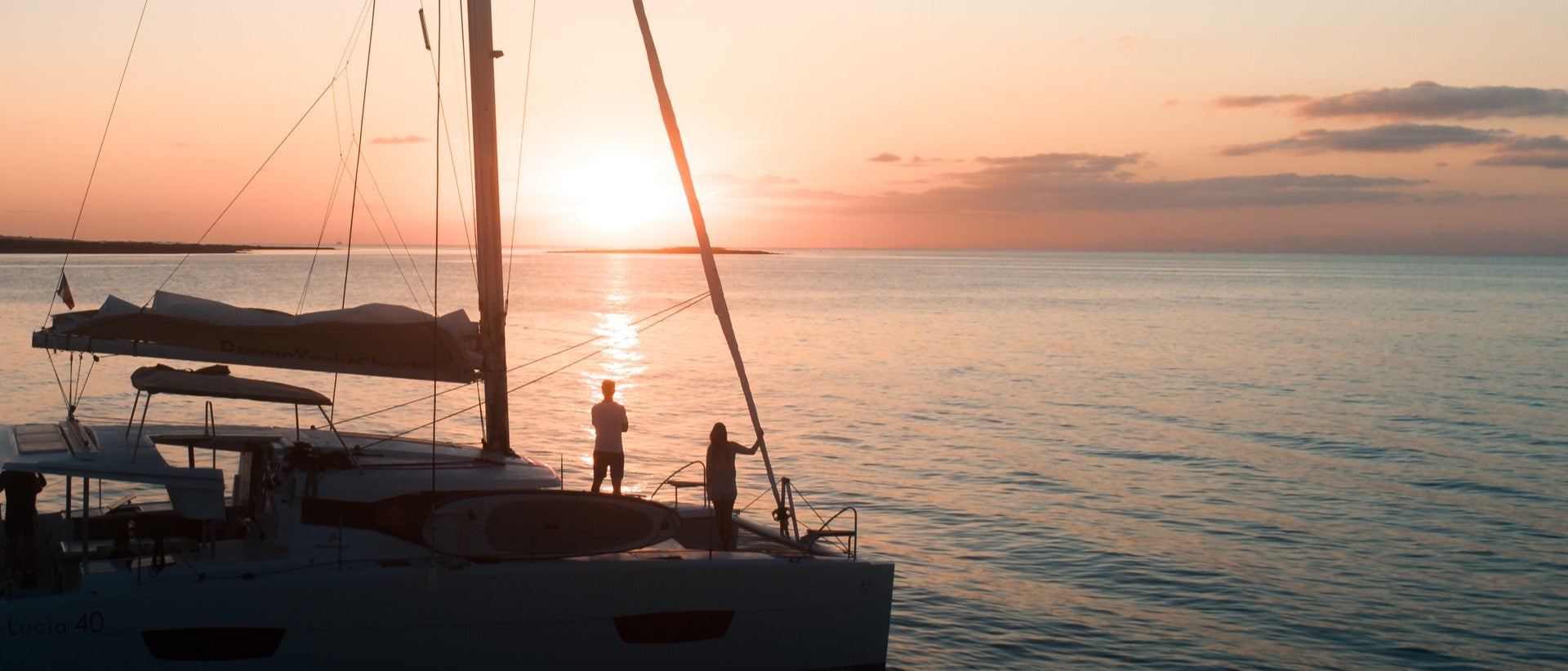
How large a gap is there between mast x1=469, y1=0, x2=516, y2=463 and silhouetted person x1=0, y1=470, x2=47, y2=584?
4.44 m

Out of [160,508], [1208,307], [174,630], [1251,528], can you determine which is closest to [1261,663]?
[1251,528]

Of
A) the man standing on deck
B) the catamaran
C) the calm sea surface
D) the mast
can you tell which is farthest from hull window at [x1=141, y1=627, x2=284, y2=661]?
the man standing on deck

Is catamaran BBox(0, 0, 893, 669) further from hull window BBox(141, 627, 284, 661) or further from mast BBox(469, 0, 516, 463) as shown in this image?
mast BBox(469, 0, 516, 463)

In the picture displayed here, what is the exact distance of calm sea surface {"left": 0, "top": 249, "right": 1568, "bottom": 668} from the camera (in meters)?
15.9

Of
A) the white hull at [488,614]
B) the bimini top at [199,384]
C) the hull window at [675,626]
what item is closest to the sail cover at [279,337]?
the bimini top at [199,384]

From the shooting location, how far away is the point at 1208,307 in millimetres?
95938

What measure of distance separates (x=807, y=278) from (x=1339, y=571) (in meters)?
150

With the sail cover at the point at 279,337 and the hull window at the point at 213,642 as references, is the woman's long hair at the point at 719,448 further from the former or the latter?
the hull window at the point at 213,642

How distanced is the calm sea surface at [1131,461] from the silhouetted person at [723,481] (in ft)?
9.44

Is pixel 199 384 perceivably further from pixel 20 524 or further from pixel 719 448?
pixel 719 448

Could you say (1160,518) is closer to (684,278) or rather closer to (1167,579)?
(1167,579)

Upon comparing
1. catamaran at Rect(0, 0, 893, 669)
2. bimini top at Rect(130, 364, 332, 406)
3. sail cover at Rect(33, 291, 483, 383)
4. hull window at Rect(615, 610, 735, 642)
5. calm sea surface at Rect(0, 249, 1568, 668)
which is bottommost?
calm sea surface at Rect(0, 249, 1568, 668)

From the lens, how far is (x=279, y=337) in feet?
43.5

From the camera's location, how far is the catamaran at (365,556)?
1062cm
